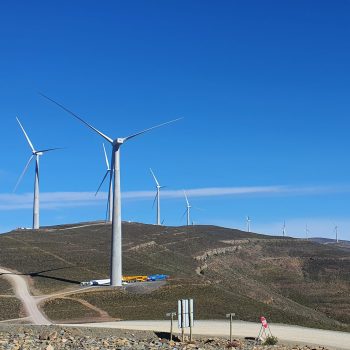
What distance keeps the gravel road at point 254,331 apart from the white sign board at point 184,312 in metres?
7.50

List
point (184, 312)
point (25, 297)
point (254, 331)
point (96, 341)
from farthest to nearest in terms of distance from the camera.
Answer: point (25, 297) → point (254, 331) → point (184, 312) → point (96, 341)

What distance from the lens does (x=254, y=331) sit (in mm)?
45469

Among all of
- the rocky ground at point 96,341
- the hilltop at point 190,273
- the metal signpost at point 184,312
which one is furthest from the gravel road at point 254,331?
the metal signpost at point 184,312

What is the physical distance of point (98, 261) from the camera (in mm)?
100750

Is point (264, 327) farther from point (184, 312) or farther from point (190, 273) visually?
point (190, 273)

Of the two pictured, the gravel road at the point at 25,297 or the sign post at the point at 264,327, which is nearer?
the sign post at the point at 264,327

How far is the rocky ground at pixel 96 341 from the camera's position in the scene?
29625 mm

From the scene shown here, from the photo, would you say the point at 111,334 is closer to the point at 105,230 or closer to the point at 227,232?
the point at 105,230

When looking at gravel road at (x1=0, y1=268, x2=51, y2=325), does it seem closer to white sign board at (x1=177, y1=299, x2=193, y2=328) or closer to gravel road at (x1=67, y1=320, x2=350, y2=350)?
gravel road at (x1=67, y1=320, x2=350, y2=350)

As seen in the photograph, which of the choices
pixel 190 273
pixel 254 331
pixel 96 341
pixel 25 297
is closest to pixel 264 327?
pixel 254 331

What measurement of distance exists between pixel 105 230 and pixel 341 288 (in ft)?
235

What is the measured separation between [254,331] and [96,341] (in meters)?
17.2

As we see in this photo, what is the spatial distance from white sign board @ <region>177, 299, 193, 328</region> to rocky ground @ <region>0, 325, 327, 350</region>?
1.23 metres

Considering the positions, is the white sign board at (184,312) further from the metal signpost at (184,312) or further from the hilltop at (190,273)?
the hilltop at (190,273)
